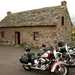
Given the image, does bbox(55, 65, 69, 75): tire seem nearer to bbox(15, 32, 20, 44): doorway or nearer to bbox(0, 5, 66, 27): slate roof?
bbox(0, 5, 66, 27): slate roof

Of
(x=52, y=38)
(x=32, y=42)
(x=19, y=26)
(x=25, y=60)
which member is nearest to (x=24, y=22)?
(x=19, y=26)

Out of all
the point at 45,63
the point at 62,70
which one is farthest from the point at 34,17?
the point at 62,70

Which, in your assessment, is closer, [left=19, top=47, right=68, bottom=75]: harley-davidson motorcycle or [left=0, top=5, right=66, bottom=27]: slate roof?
[left=19, top=47, right=68, bottom=75]: harley-davidson motorcycle

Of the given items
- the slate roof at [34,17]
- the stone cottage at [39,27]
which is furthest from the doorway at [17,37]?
the slate roof at [34,17]

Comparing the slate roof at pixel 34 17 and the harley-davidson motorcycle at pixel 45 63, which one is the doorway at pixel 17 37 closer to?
the slate roof at pixel 34 17

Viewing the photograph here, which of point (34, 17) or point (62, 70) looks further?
point (34, 17)

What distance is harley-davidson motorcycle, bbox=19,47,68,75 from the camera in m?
11.4

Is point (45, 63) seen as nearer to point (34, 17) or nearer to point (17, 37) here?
point (34, 17)

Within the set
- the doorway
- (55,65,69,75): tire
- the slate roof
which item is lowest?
(55,65,69,75): tire

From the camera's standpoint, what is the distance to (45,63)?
39.4ft

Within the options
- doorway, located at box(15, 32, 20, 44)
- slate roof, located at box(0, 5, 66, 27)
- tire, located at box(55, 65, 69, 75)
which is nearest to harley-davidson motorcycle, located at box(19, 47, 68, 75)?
tire, located at box(55, 65, 69, 75)

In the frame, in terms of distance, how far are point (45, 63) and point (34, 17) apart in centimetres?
2416

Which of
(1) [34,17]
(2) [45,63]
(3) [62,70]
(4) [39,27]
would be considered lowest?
(3) [62,70]

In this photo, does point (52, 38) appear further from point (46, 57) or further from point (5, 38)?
point (46, 57)
